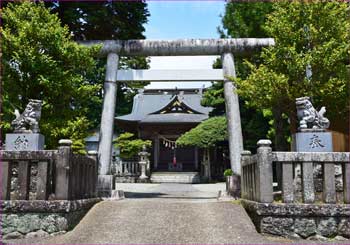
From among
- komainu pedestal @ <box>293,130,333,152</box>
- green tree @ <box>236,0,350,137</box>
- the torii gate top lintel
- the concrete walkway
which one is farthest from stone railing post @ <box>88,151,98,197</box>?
komainu pedestal @ <box>293,130,333,152</box>

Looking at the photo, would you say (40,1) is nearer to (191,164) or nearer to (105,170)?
(105,170)

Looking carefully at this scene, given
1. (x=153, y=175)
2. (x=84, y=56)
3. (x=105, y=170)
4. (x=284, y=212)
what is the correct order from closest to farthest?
1. (x=284, y=212)
2. (x=84, y=56)
3. (x=105, y=170)
4. (x=153, y=175)

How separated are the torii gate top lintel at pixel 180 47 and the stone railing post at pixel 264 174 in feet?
17.7

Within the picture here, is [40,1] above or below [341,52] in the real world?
above

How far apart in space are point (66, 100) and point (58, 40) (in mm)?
1542

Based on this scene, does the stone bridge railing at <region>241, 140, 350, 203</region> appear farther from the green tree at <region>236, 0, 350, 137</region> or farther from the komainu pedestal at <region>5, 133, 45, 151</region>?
the komainu pedestal at <region>5, 133, 45, 151</region>

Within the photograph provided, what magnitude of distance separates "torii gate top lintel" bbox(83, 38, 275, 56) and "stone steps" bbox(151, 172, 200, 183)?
14031 millimetres

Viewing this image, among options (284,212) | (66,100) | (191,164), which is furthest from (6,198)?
(191,164)

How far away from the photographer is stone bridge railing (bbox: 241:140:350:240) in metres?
6.02

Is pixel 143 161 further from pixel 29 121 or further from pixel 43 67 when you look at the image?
pixel 29 121

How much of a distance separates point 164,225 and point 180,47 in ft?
20.6

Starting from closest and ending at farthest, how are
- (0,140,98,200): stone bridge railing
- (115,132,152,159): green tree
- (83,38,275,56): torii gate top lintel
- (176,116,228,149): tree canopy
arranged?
(0,140,98,200): stone bridge railing
(83,38,275,56): torii gate top lintel
(176,116,228,149): tree canopy
(115,132,152,159): green tree

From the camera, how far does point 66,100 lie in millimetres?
9250

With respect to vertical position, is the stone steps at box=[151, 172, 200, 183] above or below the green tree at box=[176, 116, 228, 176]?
below
